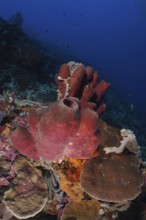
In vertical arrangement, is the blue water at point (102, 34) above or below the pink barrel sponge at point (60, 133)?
→ below

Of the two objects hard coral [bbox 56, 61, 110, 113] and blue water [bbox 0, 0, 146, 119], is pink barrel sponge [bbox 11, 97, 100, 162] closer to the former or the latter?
hard coral [bbox 56, 61, 110, 113]

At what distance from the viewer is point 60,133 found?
2975mm

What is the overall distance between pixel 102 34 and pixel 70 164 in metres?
111

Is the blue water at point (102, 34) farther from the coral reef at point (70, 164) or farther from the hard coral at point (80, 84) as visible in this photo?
the coral reef at point (70, 164)

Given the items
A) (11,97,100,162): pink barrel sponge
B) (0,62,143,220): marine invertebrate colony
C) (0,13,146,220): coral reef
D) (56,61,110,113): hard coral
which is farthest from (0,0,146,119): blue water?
(11,97,100,162): pink barrel sponge

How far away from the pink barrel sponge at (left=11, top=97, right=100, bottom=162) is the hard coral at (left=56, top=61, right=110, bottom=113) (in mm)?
958

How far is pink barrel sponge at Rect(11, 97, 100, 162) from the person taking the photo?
2.90 metres

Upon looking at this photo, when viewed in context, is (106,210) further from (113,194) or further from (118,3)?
(118,3)

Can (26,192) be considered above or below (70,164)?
below

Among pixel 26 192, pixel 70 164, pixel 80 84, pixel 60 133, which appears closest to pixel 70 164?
pixel 70 164

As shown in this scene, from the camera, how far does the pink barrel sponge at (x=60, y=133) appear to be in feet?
9.53

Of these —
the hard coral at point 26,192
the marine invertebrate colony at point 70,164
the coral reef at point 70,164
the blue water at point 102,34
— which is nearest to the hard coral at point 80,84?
the coral reef at point 70,164

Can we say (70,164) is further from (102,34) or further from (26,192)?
(102,34)

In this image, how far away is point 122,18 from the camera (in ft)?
502
